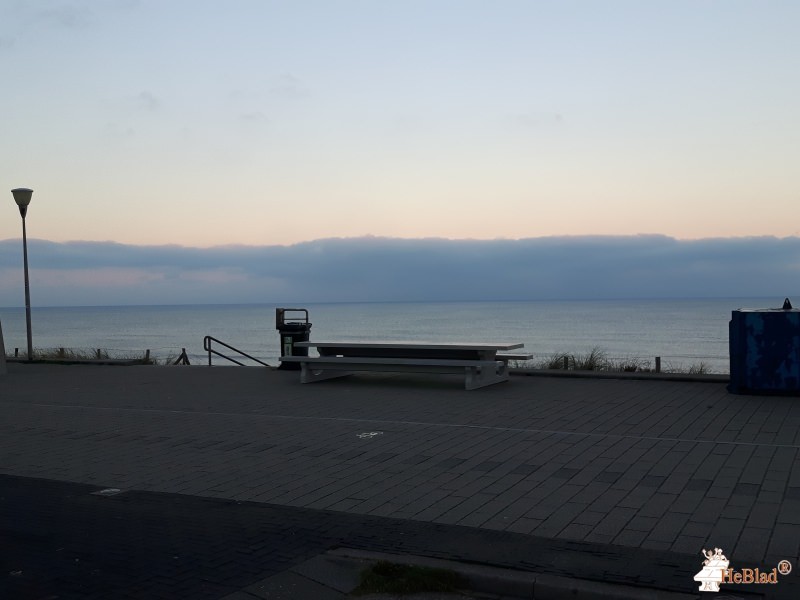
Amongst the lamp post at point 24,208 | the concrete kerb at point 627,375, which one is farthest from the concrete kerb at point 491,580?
the lamp post at point 24,208

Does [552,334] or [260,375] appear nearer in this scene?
[260,375]

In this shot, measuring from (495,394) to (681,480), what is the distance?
5872 millimetres

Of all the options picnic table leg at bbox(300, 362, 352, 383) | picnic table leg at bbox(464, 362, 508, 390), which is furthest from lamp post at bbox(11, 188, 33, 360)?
picnic table leg at bbox(464, 362, 508, 390)

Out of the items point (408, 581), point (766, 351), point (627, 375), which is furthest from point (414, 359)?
point (408, 581)

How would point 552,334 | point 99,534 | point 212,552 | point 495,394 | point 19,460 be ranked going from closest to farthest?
point 212,552
point 99,534
point 19,460
point 495,394
point 552,334

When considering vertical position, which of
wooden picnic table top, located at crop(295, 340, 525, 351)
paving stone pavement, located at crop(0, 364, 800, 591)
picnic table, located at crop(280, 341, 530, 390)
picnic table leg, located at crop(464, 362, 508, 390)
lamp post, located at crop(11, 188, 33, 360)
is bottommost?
paving stone pavement, located at crop(0, 364, 800, 591)

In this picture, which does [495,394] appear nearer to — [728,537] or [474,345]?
[474,345]

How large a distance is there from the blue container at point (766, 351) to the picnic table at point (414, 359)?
3.44 metres

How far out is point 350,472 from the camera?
25.3ft

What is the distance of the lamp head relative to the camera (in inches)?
848

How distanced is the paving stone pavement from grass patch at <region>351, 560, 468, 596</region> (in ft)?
3.04

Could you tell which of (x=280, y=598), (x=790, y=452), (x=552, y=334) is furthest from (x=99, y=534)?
(x=552, y=334)

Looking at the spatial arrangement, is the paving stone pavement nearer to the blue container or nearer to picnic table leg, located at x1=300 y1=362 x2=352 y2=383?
the blue container

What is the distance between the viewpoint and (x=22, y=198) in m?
21.6
